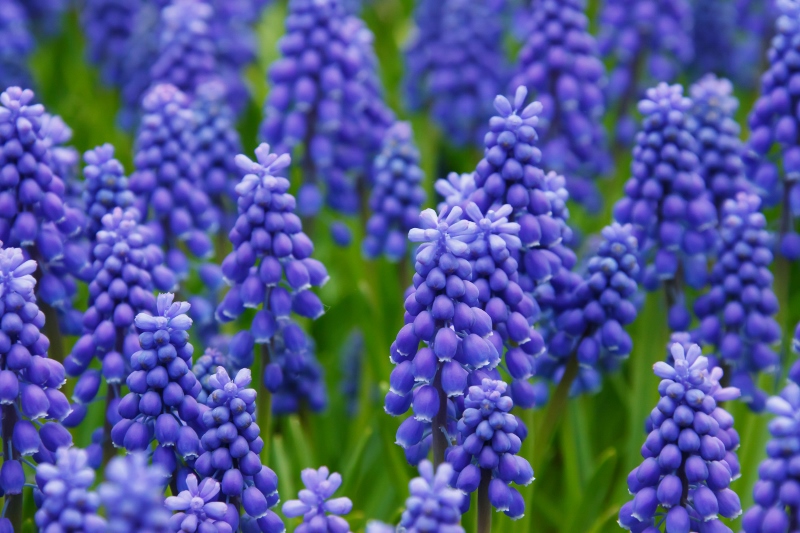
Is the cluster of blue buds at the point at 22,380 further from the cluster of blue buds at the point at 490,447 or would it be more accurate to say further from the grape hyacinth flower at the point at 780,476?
the grape hyacinth flower at the point at 780,476

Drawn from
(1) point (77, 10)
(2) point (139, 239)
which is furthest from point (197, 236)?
(1) point (77, 10)

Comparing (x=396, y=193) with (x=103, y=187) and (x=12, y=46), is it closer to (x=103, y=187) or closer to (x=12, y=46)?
(x=103, y=187)

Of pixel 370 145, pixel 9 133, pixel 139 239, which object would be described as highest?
pixel 370 145

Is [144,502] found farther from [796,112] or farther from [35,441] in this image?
[796,112]

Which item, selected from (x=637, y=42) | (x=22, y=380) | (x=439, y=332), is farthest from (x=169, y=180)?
(x=637, y=42)

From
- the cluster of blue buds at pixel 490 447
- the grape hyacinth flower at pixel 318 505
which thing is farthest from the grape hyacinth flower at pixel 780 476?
the grape hyacinth flower at pixel 318 505

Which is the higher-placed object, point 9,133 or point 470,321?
point 9,133

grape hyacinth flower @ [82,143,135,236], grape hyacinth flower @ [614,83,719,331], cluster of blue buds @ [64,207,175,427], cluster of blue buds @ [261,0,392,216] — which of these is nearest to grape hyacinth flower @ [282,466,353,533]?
cluster of blue buds @ [64,207,175,427]
